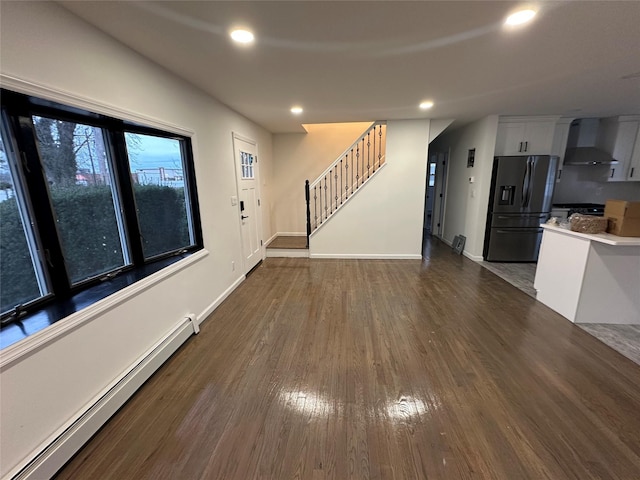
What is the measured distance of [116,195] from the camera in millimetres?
2102

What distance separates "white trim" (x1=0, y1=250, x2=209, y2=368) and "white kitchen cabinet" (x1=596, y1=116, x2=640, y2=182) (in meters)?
7.51

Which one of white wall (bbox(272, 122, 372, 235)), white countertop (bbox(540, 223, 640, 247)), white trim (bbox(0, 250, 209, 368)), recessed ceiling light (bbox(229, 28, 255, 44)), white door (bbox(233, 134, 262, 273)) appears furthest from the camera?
white wall (bbox(272, 122, 372, 235))

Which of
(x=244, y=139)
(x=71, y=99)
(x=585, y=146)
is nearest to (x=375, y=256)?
(x=244, y=139)

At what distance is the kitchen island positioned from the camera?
262 cm

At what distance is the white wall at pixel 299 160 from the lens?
237 inches

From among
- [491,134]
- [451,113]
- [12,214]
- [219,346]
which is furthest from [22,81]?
[491,134]

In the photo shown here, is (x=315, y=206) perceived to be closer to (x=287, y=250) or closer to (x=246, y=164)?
(x=287, y=250)

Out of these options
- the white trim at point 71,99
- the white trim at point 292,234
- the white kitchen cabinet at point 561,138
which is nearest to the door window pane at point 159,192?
the white trim at point 71,99

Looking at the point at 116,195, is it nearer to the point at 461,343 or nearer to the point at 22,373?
the point at 22,373

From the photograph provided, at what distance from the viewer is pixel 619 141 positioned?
486cm

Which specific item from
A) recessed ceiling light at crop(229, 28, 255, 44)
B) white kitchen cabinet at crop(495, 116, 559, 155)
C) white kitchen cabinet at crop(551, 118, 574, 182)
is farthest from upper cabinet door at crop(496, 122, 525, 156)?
recessed ceiling light at crop(229, 28, 255, 44)

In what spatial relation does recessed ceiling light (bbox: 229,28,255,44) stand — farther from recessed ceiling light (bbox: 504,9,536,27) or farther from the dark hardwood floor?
the dark hardwood floor

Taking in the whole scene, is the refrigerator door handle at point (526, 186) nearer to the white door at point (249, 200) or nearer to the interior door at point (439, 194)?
the interior door at point (439, 194)

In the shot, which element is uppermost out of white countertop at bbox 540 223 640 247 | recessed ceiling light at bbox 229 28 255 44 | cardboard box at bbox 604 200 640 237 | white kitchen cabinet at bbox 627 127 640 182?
recessed ceiling light at bbox 229 28 255 44
